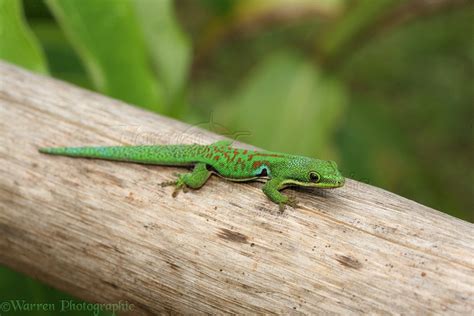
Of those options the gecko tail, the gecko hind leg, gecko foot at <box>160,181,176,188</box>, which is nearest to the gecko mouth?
the gecko hind leg

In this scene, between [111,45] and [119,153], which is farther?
[111,45]

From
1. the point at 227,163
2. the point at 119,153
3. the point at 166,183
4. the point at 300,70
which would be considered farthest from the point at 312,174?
the point at 300,70

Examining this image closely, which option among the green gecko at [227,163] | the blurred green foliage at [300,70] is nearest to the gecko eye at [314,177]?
the green gecko at [227,163]

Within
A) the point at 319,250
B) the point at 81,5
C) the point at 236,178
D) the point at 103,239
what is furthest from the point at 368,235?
the point at 81,5

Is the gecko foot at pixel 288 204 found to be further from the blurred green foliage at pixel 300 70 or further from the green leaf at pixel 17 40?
the green leaf at pixel 17 40

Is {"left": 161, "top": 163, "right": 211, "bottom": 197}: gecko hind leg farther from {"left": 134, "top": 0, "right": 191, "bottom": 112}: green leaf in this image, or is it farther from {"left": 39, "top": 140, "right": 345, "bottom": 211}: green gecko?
{"left": 134, "top": 0, "right": 191, "bottom": 112}: green leaf

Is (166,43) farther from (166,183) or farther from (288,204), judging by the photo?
(288,204)

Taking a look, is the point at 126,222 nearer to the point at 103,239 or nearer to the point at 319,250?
the point at 103,239

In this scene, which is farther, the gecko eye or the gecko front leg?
the gecko eye
